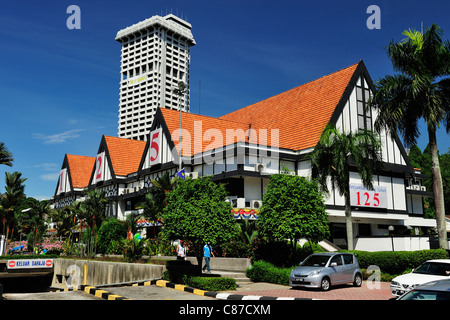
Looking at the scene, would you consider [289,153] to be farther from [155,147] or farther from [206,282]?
[206,282]

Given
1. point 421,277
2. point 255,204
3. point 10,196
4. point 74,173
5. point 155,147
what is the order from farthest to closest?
point 74,173, point 10,196, point 155,147, point 255,204, point 421,277

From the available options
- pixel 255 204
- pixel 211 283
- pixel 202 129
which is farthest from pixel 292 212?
pixel 202 129

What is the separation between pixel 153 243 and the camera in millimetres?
32219

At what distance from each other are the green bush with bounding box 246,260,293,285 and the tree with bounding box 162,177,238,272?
3250mm

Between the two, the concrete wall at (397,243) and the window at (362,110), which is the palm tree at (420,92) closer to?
the concrete wall at (397,243)

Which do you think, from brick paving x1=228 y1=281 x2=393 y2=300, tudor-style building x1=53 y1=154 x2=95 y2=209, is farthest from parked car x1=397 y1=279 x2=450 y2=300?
tudor-style building x1=53 y1=154 x2=95 y2=209

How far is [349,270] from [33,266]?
28397mm

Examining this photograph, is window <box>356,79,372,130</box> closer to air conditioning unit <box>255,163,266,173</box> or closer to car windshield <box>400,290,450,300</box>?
air conditioning unit <box>255,163,266,173</box>

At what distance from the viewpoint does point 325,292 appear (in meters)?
16.8

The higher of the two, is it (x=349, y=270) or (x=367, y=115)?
(x=367, y=115)

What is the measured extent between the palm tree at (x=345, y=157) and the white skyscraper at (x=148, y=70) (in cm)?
12074

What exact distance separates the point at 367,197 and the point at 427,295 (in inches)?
1159
